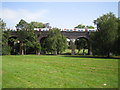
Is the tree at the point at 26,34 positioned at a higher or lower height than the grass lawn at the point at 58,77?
higher

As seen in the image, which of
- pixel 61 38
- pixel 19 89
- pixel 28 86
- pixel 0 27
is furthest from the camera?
pixel 61 38

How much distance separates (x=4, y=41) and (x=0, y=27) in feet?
19.0

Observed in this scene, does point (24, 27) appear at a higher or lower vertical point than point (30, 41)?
higher

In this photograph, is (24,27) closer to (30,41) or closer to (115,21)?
(30,41)

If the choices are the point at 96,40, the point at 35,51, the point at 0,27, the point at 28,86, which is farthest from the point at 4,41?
the point at 28,86

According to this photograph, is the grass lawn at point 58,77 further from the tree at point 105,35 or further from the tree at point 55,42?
the tree at point 55,42

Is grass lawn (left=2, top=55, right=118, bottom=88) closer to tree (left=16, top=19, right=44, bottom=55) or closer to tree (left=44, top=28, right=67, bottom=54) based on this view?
tree (left=44, top=28, right=67, bottom=54)

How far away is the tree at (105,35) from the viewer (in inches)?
1279

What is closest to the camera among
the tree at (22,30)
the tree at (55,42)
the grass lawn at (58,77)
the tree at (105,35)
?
the grass lawn at (58,77)

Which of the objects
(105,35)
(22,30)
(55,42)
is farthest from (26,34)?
(105,35)

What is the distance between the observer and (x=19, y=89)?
662 cm

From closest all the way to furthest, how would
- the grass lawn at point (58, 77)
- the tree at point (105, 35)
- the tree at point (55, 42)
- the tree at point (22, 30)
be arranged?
the grass lawn at point (58, 77)
the tree at point (105, 35)
the tree at point (55, 42)
the tree at point (22, 30)

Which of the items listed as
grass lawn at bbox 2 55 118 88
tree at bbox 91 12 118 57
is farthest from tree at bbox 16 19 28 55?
grass lawn at bbox 2 55 118 88

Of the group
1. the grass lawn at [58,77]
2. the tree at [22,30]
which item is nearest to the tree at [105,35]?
the grass lawn at [58,77]
